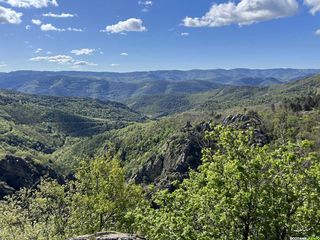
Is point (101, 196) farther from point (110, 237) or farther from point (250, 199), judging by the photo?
point (250, 199)

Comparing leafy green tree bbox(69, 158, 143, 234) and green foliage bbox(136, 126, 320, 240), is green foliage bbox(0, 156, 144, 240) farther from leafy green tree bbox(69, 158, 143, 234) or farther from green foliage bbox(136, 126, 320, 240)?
green foliage bbox(136, 126, 320, 240)

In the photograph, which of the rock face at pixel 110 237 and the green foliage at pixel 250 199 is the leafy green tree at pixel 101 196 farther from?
the green foliage at pixel 250 199

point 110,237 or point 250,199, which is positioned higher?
point 250,199

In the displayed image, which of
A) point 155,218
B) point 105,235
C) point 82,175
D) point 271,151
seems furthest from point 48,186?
point 271,151

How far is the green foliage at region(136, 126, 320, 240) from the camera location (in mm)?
28141

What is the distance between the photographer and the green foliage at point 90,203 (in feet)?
176

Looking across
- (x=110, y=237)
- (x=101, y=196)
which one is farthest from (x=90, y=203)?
(x=110, y=237)

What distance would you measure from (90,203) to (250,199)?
99.6ft

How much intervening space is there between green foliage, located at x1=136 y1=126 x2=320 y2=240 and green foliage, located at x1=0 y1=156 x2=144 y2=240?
2052 cm

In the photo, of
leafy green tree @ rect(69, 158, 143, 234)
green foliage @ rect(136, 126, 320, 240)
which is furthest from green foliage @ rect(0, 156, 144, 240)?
green foliage @ rect(136, 126, 320, 240)

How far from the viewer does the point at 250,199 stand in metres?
28.3

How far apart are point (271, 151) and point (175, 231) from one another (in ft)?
32.5

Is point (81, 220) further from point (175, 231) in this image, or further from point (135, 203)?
point (175, 231)

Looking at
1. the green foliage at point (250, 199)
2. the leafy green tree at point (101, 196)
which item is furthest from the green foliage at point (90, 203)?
the green foliage at point (250, 199)
